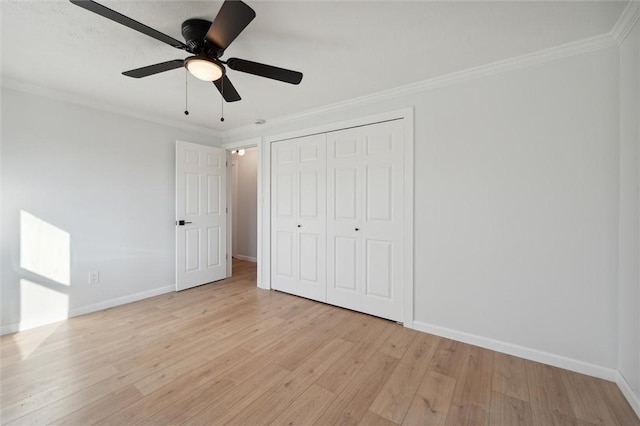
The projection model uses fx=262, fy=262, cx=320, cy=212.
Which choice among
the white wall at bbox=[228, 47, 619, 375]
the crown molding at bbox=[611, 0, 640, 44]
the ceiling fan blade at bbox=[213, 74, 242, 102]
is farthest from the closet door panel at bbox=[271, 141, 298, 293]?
the crown molding at bbox=[611, 0, 640, 44]

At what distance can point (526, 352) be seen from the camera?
2072mm

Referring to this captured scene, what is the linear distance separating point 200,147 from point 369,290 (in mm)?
3058

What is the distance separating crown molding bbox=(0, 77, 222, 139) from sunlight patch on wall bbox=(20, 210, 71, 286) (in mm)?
1180

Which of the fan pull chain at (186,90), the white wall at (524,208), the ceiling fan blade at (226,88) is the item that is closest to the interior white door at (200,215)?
the fan pull chain at (186,90)

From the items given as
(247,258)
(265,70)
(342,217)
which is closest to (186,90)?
(265,70)

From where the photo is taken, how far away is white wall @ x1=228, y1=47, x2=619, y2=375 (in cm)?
185

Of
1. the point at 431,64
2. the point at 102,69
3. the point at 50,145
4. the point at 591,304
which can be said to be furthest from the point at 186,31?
the point at 591,304

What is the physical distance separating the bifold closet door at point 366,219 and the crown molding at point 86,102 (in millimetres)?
2206

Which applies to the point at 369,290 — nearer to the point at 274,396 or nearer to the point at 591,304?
the point at 274,396

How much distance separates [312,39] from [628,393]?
306 cm

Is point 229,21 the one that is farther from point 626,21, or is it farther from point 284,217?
point 284,217

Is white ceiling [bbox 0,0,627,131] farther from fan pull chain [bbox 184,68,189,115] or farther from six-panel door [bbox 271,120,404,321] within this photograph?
six-panel door [bbox 271,120,404,321]

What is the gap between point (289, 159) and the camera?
3.50 meters

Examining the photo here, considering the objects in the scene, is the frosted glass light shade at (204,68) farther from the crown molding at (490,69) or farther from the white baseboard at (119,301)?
the white baseboard at (119,301)
